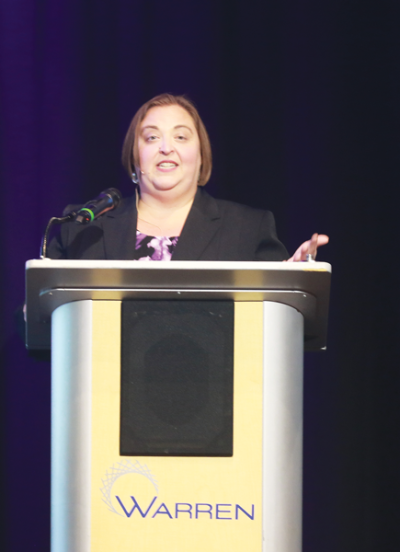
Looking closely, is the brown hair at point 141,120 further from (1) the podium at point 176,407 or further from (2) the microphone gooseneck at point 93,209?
(1) the podium at point 176,407

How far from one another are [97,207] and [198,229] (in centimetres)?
51

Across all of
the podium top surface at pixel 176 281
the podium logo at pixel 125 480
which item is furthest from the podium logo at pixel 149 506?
the podium top surface at pixel 176 281

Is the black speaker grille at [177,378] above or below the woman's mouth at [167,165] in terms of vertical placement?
below

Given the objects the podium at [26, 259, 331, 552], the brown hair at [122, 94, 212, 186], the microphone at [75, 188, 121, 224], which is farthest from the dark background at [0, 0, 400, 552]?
the podium at [26, 259, 331, 552]

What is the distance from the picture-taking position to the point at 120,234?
1817mm

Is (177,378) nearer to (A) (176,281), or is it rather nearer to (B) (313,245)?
(A) (176,281)

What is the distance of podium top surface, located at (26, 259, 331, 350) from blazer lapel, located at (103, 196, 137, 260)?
54 centimetres

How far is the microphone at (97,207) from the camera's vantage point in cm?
138

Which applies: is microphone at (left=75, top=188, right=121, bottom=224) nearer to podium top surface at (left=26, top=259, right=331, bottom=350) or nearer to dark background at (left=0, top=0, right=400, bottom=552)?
podium top surface at (left=26, top=259, right=331, bottom=350)

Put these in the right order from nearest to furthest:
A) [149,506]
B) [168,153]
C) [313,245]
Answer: [149,506] → [313,245] → [168,153]

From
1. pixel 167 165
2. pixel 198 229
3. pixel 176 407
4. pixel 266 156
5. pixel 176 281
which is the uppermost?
pixel 266 156

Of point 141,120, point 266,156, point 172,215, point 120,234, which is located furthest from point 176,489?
point 266,156

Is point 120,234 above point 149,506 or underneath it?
above

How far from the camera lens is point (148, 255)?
1843mm
